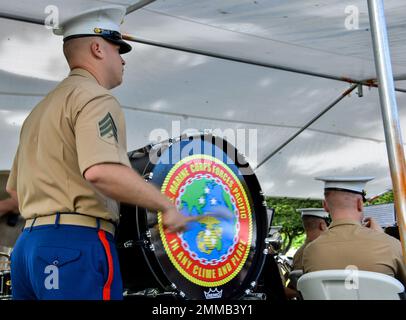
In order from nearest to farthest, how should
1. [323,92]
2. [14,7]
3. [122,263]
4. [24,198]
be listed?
1. [24,198]
2. [122,263]
3. [14,7]
4. [323,92]

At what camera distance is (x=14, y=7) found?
406 centimetres

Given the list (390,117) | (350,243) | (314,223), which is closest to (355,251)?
(350,243)

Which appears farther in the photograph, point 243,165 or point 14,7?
point 14,7

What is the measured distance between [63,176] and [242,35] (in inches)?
111

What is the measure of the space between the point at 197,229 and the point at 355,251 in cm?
88

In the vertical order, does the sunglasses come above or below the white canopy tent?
below

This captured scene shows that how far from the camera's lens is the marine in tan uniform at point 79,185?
2.13 metres

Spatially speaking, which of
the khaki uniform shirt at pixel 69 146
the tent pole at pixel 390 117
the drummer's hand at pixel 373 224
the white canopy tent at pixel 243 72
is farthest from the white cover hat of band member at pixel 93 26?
the drummer's hand at pixel 373 224

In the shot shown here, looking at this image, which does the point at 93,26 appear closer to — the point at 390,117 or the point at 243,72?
the point at 390,117

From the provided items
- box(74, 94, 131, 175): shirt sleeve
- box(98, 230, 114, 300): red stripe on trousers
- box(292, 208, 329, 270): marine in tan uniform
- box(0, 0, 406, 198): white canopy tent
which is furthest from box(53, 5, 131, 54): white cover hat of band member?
box(292, 208, 329, 270): marine in tan uniform

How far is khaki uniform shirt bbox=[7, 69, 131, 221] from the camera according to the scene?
87.4 inches

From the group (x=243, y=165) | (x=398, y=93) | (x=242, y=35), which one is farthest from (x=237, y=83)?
(x=243, y=165)

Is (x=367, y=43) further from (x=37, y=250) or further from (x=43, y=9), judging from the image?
(x=37, y=250)

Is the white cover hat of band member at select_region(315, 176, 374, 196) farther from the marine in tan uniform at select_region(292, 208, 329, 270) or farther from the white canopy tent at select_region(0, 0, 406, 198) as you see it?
the marine in tan uniform at select_region(292, 208, 329, 270)
